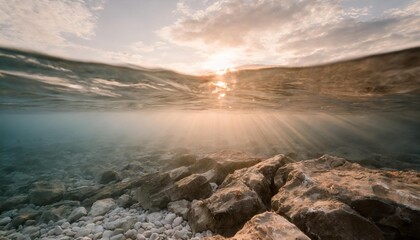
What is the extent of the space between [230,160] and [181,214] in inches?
121

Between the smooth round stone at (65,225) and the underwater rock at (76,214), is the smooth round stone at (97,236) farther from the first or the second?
the underwater rock at (76,214)

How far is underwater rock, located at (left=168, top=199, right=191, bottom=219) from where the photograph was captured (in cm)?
627

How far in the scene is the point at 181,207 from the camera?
6535 millimetres

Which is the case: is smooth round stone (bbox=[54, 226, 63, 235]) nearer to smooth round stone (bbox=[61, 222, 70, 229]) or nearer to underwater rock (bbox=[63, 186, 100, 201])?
smooth round stone (bbox=[61, 222, 70, 229])

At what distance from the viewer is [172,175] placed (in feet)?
28.1

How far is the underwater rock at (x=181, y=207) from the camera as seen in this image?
6.27 m

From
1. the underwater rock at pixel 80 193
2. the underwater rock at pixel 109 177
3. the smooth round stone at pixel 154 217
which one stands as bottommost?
the underwater rock at pixel 109 177

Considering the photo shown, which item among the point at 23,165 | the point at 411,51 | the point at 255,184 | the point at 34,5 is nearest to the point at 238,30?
the point at 255,184

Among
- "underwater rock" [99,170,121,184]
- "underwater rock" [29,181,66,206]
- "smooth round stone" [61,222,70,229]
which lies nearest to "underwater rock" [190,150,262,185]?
"smooth round stone" [61,222,70,229]

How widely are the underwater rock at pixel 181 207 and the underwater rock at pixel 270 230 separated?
2.46 meters

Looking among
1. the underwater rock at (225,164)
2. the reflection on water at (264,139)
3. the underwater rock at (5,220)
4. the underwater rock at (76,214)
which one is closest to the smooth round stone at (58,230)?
the underwater rock at (76,214)

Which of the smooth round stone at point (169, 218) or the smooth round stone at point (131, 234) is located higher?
the smooth round stone at point (169, 218)

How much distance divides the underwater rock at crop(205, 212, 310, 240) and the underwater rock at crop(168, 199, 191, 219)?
96.8 inches

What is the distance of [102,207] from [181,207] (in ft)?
8.92
